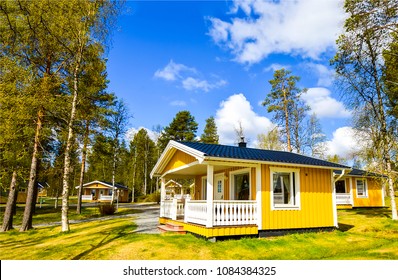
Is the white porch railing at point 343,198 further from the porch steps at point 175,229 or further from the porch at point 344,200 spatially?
the porch steps at point 175,229

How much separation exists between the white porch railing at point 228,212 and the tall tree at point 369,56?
18.8ft

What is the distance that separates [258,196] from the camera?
996cm

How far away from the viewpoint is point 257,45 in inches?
631

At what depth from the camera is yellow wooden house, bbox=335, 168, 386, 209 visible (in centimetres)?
2191

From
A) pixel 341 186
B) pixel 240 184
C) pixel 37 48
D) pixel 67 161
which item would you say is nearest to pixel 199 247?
pixel 240 184

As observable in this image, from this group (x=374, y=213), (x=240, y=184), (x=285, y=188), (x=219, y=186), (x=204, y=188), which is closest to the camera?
(x=285, y=188)

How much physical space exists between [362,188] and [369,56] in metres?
15.2

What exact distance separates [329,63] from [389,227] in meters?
7.83

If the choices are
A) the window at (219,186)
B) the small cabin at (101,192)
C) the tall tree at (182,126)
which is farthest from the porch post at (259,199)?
the small cabin at (101,192)

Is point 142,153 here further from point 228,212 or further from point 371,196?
point 228,212

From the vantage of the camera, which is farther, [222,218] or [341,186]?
[341,186]

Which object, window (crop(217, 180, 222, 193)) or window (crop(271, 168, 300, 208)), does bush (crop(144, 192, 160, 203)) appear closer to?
window (crop(217, 180, 222, 193))
